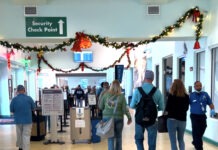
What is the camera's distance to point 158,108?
4207 mm

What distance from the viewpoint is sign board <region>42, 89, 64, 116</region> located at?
22.2 feet

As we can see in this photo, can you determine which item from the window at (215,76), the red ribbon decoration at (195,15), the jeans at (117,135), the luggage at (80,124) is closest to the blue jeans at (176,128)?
the jeans at (117,135)

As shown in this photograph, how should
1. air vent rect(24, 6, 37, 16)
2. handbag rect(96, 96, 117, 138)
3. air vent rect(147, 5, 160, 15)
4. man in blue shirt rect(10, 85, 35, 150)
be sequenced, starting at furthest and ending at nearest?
air vent rect(147, 5, 160, 15), air vent rect(24, 6, 37, 16), man in blue shirt rect(10, 85, 35, 150), handbag rect(96, 96, 117, 138)

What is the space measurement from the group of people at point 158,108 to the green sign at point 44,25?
1827 mm

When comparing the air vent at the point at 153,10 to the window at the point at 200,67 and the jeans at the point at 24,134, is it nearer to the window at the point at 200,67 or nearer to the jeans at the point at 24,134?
the window at the point at 200,67

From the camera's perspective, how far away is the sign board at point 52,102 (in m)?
6.77

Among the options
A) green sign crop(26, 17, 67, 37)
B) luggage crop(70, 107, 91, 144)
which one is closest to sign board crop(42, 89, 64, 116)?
luggage crop(70, 107, 91, 144)

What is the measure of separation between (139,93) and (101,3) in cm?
337

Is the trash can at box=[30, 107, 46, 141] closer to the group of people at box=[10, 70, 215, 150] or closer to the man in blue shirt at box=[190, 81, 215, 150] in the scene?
the group of people at box=[10, 70, 215, 150]

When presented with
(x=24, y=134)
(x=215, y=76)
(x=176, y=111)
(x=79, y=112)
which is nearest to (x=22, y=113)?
(x=24, y=134)

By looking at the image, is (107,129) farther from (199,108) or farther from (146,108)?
(199,108)

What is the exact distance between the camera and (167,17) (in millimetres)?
6676

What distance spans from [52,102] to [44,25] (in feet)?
6.46

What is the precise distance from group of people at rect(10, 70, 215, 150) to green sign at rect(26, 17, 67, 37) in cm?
183
